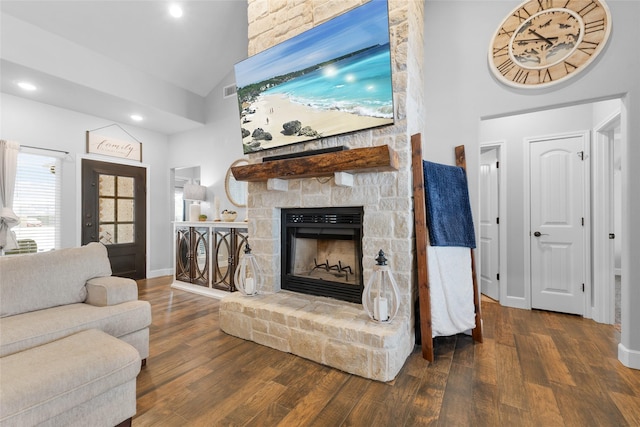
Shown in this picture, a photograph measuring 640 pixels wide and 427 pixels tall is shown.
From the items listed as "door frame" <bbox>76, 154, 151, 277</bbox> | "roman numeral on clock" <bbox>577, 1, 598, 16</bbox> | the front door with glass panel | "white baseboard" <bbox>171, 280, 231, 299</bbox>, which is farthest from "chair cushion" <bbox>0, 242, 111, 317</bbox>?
"roman numeral on clock" <bbox>577, 1, 598, 16</bbox>

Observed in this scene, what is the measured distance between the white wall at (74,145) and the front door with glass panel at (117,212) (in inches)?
4.7

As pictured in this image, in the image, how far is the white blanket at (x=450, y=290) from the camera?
2146 millimetres

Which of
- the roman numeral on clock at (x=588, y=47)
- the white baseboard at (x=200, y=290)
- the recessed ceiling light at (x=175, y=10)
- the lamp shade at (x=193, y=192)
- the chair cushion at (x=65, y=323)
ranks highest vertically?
the recessed ceiling light at (x=175, y=10)

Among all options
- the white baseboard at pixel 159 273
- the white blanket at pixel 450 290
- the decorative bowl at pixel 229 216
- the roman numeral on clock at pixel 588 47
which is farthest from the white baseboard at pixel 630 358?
the white baseboard at pixel 159 273

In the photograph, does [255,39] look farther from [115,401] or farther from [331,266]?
[115,401]

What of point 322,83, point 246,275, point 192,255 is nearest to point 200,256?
point 192,255

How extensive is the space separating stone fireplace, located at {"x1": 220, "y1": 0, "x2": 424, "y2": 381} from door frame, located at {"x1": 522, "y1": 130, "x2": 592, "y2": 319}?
1.62 meters

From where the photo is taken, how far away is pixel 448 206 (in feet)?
7.58

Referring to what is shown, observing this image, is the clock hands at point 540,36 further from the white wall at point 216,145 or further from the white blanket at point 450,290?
A: the white wall at point 216,145

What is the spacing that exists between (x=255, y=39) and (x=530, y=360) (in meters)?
3.64

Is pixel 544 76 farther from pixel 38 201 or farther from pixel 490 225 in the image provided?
pixel 38 201

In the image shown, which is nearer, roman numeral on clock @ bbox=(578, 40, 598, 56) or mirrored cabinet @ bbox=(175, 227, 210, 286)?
roman numeral on clock @ bbox=(578, 40, 598, 56)

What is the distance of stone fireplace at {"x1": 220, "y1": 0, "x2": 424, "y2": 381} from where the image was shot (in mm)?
1918

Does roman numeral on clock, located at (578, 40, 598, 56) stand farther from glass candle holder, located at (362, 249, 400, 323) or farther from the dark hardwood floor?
the dark hardwood floor
